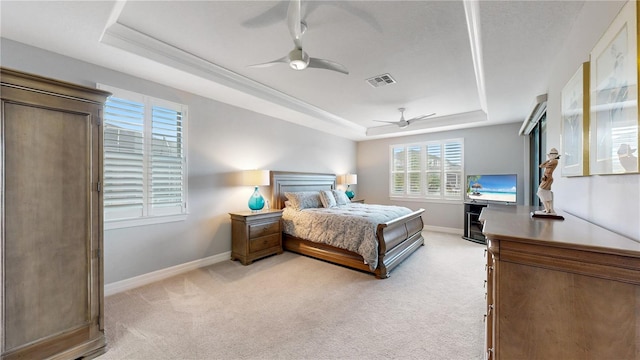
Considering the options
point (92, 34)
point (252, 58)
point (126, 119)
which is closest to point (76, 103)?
point (92, 34)

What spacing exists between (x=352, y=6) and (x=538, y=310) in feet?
7.43

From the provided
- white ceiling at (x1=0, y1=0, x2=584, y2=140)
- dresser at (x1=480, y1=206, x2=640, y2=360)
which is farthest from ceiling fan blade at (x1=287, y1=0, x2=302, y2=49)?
dresser at (x1=480, y1=206, x2=640, y2=360)

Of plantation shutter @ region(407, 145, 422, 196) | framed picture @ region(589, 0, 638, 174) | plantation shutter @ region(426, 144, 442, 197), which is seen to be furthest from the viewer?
plantation shutter @ region(407, 145, 422, 196)

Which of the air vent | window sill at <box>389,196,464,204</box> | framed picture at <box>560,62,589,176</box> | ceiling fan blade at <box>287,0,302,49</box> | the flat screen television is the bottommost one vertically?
window sill at <box>389,196,464,204</box>

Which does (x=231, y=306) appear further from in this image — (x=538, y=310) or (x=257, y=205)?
(x=538, y=310)

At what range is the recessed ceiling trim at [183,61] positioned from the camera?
91.1 inches

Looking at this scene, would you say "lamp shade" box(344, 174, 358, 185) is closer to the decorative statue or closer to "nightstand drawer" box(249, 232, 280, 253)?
"nightstand drawer" box(249, 232, 280, 253)

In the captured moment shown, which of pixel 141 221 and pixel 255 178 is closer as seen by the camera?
pixel 141 221

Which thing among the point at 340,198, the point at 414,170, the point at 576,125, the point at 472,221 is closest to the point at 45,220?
the point at 576,125

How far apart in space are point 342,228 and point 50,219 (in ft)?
9.50

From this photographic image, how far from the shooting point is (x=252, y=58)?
2.85 meters

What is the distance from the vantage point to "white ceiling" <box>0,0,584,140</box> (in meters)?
1.95

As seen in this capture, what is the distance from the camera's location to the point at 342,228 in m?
3.58

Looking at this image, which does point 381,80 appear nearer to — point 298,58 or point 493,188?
point 298,58
